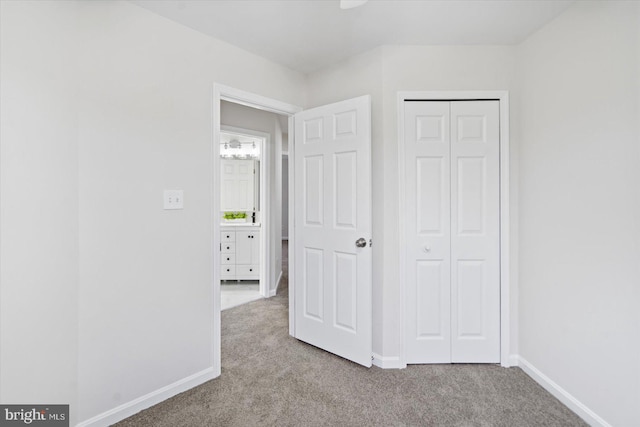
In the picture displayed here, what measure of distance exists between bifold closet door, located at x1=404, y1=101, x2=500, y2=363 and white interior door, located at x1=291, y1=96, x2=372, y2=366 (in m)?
0.35

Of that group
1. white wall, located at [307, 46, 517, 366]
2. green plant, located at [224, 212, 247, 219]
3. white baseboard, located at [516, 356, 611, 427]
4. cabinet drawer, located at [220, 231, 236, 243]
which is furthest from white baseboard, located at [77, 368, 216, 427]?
green plant, located at [224, 212, 247, 219]

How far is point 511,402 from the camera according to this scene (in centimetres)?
182

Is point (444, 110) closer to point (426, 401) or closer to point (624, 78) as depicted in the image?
point (624, 78)

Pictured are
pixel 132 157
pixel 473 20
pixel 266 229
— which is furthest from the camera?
pixel 266 229

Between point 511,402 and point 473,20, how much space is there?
2434mm

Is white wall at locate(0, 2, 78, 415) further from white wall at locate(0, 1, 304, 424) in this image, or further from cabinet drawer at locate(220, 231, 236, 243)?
cabinet drawer at locate(220, 231, 236, 243)

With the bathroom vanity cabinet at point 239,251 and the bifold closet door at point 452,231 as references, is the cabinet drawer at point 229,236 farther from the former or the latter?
the bifold closet door at point 452,231

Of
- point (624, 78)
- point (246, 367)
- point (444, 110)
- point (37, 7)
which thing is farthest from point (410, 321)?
point (37, 7)

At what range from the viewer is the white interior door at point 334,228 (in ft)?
7.27

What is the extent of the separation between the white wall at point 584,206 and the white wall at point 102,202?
7.44ft

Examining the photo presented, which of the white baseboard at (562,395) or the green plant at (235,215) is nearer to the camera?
the white baseboard at (562,395)

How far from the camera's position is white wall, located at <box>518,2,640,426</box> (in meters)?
1.48

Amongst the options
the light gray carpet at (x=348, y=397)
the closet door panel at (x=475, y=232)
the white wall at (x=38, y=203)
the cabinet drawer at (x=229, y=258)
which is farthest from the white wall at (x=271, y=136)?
the closet door panel at (x=475, y=232)

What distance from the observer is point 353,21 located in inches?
76.3
